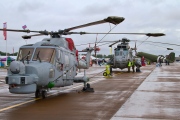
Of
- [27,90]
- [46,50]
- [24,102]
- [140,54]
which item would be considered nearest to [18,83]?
[27,90]

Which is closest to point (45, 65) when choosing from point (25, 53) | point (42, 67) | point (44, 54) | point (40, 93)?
point (42, 67)

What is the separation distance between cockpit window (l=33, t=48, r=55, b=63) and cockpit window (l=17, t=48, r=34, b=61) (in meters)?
0.21

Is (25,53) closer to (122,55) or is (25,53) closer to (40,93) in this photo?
(40,93)

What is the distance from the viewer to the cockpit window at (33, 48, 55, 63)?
11.7 m

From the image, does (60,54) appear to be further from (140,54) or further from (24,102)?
(140,54)

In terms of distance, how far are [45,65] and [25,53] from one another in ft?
3.86

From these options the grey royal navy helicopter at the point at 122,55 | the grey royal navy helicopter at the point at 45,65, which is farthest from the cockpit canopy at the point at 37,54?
the grey royal navy helicopter at the point at 122,55

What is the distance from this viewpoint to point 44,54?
11.9 metres

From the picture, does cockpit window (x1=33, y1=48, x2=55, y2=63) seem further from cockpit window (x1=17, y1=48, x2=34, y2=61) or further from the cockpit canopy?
cockpit window (x1=17, y1=48, x2=34, y2=61)

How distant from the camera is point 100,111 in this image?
941 centimetres

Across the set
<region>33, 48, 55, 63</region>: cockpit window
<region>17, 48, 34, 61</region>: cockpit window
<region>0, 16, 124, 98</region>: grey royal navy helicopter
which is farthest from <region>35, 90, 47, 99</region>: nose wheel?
<region>17, 48, 34, 61</region>: cockpit window

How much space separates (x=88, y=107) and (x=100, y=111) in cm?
88

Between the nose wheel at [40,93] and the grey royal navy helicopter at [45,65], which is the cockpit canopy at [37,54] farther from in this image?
the nose wheel at [40,93]

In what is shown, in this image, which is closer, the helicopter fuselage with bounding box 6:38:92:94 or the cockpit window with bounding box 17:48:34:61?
the helicopter fuselage with bounding box 6:38:92:94
